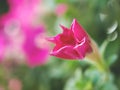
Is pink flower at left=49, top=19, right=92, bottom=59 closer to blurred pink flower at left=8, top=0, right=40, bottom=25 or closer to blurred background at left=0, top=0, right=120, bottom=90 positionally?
blurred background at left=0, top=0, right=120, bottom=90

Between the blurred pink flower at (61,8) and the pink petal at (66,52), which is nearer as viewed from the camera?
the pink petal at (66,52)

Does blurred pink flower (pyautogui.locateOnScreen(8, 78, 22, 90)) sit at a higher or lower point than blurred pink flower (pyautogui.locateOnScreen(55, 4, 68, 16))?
lower

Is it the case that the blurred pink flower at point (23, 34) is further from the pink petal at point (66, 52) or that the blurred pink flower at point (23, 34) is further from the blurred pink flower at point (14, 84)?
the pink petal at point (66, 52)

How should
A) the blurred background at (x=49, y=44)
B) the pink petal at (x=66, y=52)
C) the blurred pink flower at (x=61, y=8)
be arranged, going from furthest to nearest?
the blurred pink flower at (x=61, y=8)
the blurred background at (x=49, y=44)
the pink petal at (x=66, y=52)

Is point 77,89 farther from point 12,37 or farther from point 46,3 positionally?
point 12,37

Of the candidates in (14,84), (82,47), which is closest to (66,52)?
(82,47)

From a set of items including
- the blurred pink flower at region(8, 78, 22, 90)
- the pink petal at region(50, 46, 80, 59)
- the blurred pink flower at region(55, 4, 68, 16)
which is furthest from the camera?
the blurred pink flower at region(8, 78, 22, 90)

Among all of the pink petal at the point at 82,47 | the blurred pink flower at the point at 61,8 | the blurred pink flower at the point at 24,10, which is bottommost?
the pink petal at the point at 82,47

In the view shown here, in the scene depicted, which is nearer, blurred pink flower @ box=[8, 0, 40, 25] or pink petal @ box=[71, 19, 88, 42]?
pink petal @ box=[71, 19, 88, 42]

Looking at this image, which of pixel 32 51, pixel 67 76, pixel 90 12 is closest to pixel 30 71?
pixel 32 51

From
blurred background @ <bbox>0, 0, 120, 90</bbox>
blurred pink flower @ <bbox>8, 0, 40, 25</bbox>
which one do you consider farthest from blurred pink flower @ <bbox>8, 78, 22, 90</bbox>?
blurred pink flower @ <bbox>8, 0, 40, 25</bbox>

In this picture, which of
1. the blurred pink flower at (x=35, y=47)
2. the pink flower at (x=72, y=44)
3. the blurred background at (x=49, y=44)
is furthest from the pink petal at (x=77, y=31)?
the blurred pink flower at (x=35, y=47)
